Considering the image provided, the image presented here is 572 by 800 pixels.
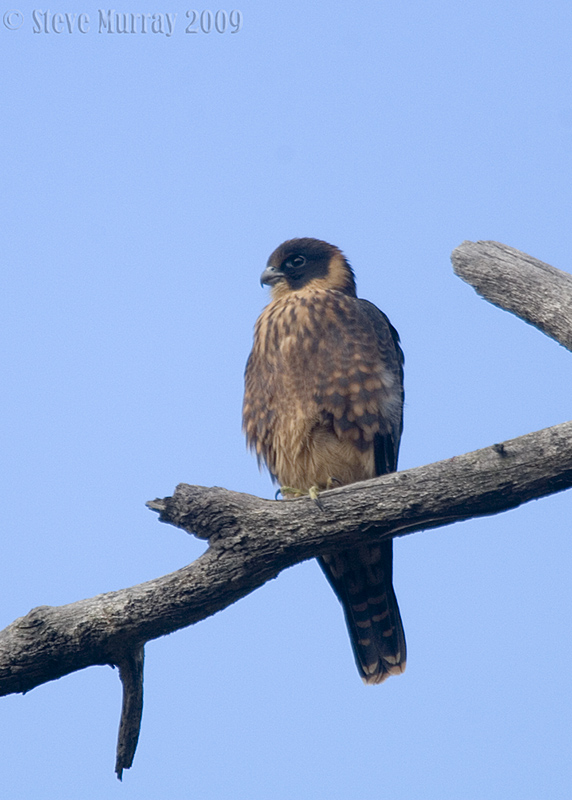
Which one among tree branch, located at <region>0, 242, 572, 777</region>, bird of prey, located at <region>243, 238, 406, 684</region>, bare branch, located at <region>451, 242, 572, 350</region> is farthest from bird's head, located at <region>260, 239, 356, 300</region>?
tree branch, located at <region>0, 242, 572, 777</region>

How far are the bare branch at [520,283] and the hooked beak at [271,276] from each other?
3.56 ft

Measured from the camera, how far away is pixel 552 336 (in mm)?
4141

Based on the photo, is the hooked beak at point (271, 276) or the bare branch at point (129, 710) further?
the hooked beak at point (271, 276)

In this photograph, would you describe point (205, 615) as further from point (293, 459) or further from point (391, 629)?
point (391, 629)

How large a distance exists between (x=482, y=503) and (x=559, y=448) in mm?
347

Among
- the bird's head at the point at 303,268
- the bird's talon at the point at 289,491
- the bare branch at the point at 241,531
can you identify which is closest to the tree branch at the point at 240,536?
the bare branch at the point at 241,531

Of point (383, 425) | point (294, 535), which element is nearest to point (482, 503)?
point (294, 535)

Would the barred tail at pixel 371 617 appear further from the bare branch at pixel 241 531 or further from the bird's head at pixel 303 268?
the bird's head at pixel 303 268

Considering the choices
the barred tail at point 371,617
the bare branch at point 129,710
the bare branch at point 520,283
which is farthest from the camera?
the barred tail at point 371,617

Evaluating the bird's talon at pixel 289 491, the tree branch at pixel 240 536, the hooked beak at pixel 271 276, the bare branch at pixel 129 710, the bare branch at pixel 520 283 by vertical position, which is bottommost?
the bare branch at pixel 129 710

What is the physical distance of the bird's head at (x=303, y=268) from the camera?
4.89 m

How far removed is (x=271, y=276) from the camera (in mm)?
4965

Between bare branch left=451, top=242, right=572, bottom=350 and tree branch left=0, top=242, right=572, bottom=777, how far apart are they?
3.73ft

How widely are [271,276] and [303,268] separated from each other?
20cm
